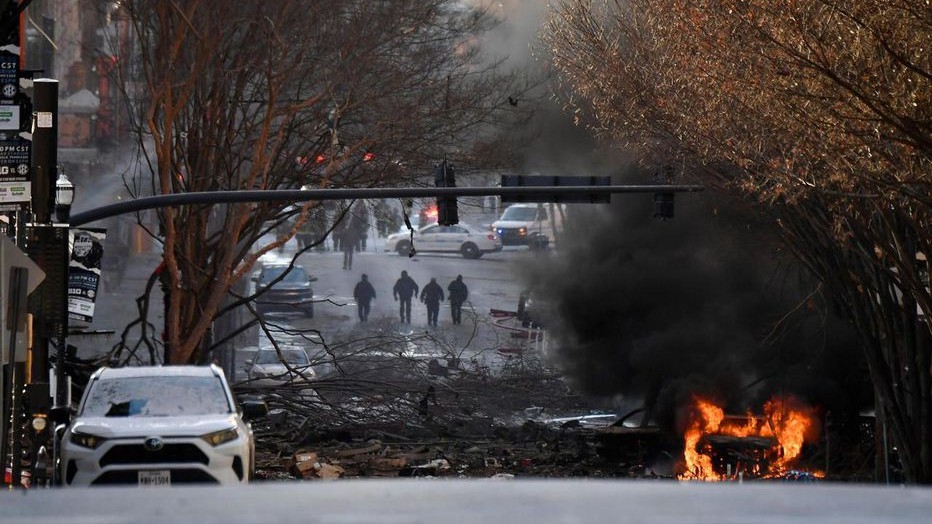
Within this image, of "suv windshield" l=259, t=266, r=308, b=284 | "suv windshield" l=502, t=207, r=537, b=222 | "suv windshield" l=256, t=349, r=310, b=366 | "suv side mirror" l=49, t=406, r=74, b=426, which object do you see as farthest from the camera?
"suv windshield" l=502, t=207, r=537, b=222

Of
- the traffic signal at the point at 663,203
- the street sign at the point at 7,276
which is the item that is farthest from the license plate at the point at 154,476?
the traffic signal at the point at 663,203

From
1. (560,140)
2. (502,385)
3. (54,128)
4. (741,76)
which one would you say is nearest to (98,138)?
(560,140)

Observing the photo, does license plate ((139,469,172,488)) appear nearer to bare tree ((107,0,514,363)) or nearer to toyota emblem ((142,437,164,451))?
toyota emblem ((142,437,164,451))

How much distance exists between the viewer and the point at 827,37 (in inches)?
550

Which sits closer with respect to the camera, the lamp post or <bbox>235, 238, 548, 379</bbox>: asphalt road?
the lamp post

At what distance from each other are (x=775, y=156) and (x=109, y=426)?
9764mm

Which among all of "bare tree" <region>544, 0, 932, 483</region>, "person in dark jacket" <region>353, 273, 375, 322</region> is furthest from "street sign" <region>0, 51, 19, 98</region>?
"person in dark jacket" <region>353, 273, 375, 322</region>

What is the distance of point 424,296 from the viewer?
43219 millimetres

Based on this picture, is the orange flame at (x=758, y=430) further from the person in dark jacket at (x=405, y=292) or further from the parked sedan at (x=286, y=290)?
the parked sedan at (x=286, y=290)

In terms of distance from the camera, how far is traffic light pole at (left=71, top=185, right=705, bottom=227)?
54.8 feet

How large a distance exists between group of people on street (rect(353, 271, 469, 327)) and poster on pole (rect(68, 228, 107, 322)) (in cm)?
2238

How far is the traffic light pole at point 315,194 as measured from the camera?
54.8 feet

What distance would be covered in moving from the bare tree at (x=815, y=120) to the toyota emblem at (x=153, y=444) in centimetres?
707

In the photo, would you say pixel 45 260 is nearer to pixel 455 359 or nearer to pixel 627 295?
pixel 455 359
